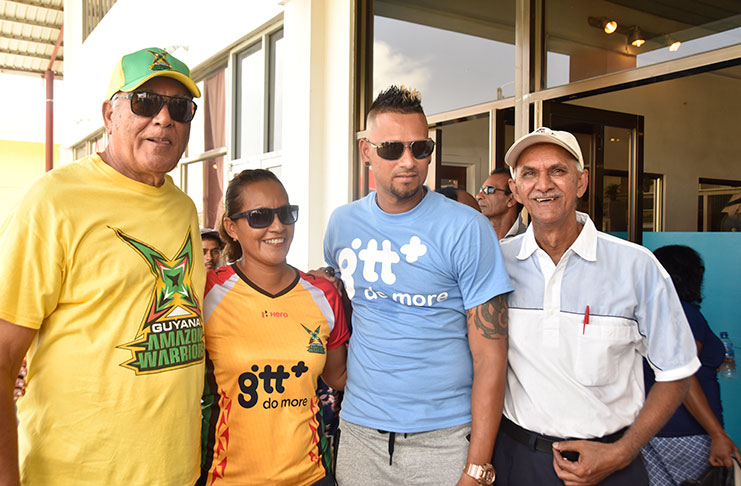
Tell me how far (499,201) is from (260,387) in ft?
8.12

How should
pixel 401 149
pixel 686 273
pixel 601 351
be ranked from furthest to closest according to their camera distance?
pixel 686 273 < pixel 401 149 < pixel 601 351

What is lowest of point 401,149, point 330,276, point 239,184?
point 330,276

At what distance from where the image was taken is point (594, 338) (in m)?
1.80

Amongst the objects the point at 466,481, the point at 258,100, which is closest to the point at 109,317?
the point at 466,481

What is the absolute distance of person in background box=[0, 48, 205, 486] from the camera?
147 cm

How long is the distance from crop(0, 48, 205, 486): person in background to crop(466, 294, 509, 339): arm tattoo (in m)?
0.96

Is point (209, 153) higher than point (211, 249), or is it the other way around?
point (209, 153)

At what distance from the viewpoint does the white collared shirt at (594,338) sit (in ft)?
5.83

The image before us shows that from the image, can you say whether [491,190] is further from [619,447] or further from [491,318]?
[619,447]

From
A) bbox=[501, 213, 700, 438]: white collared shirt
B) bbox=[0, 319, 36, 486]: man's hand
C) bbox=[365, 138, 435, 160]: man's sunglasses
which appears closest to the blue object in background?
bbox=[501, 213, 700, 438]: white collared shirt

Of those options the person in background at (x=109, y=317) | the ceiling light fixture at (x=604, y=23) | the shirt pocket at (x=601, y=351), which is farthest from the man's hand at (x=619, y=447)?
the ceiling light fixture at (x=604, y=23)

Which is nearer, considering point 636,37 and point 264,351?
point 264,351

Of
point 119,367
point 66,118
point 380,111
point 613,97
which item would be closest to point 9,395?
point 119,367

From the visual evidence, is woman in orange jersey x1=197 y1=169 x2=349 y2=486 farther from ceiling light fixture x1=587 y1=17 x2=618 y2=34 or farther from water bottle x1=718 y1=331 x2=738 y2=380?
water bottle x1=718 y1=331 x2=738 y2=380
